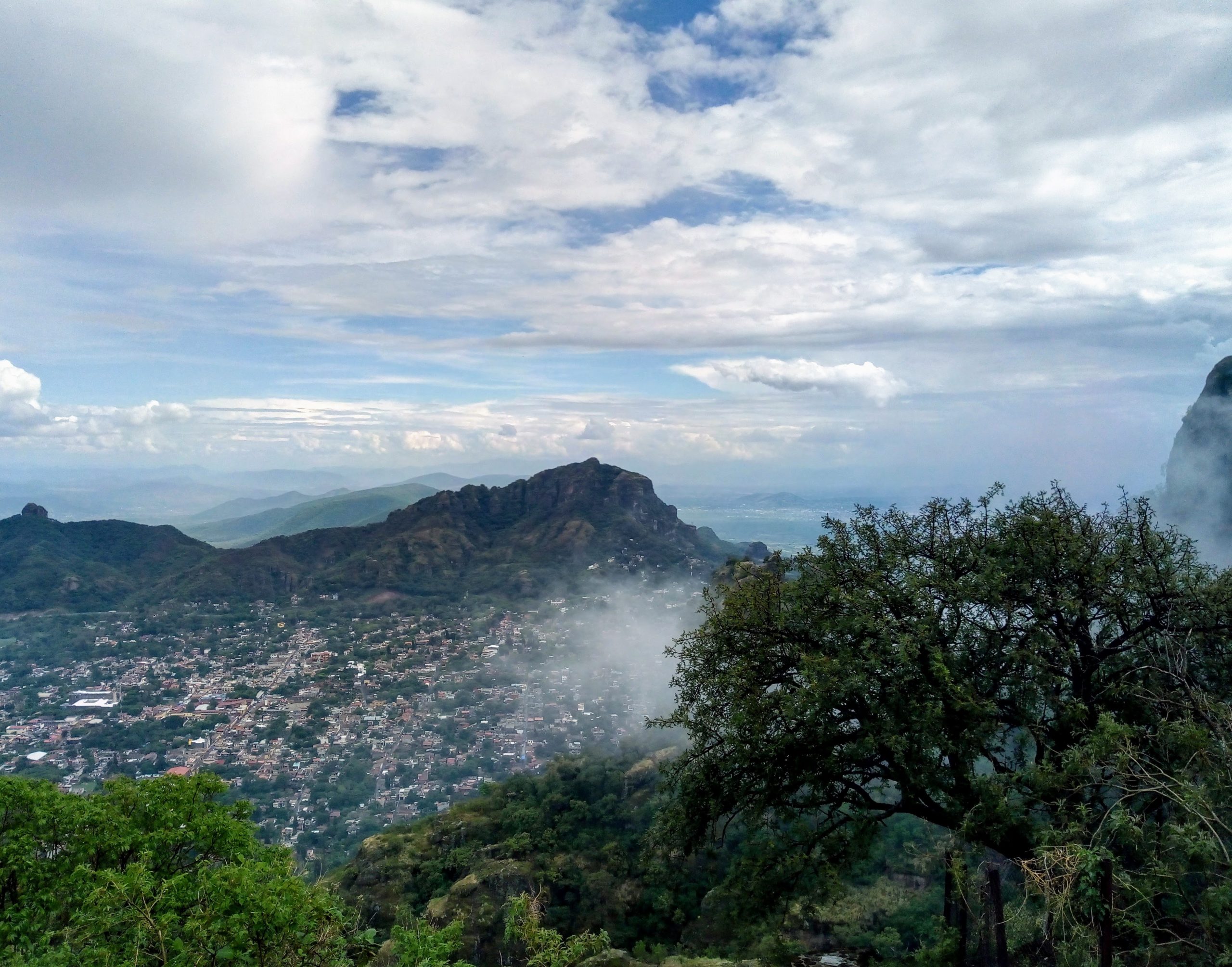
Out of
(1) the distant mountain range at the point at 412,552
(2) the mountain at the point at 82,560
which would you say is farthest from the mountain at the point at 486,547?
(2) the mountain at the point at 82,560

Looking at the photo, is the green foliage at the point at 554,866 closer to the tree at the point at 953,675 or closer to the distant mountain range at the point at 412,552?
the tree at the point at 953,675

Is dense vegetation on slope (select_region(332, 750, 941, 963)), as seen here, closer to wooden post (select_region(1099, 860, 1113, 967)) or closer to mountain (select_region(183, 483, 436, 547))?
wooden post (select_region(1099, 860, 1113, 967))

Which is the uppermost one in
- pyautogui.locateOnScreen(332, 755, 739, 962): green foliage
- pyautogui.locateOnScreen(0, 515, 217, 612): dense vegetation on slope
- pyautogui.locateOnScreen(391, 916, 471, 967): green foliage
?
Answer: pyautogui.locateOnScreen(391, 916, 471, 967): green foliage

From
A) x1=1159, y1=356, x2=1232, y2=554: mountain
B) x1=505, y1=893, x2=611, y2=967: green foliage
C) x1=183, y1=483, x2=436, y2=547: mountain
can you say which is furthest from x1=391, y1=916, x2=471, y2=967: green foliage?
x1=183, y1=483, x2=436, y2=547: mountain

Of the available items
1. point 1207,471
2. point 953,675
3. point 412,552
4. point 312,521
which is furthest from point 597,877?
point 312,521

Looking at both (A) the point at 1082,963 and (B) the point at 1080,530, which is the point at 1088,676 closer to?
(B) the point at 1080,530

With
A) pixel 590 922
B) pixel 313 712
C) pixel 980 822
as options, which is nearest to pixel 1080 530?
pixel 980 822

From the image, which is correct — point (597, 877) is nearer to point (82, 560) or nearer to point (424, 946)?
point (424, 946)
